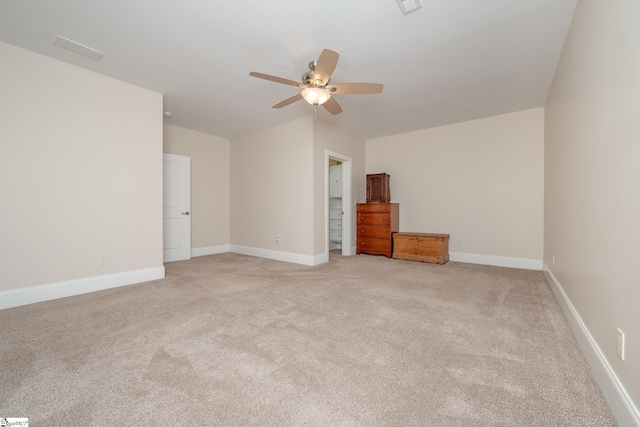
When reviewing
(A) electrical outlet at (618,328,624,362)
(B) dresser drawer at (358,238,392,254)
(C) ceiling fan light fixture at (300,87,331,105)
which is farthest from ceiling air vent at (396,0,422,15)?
(B) dresser drawer at (358,238,392,254)

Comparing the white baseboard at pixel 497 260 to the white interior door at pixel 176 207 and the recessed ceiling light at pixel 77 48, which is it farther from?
the recessed ceiling light at pixel 77 48

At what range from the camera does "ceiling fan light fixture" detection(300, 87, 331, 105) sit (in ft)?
8.12

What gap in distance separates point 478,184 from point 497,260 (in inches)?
53.1

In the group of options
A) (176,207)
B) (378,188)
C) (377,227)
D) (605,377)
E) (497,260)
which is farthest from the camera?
(378,188)

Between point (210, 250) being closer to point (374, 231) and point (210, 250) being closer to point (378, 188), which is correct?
point (374, 231)

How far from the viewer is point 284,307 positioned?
2.41 metres

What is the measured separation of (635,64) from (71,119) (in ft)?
14.6

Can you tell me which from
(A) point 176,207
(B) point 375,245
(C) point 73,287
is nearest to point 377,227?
(B) point 375,245

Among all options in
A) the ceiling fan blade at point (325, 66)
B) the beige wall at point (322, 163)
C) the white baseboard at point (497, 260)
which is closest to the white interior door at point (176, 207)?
the beige wall at point (322, 163)

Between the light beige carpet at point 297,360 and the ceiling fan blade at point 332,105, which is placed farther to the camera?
the ceiling fan blade at point 332,105

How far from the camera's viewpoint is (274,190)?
484 cm

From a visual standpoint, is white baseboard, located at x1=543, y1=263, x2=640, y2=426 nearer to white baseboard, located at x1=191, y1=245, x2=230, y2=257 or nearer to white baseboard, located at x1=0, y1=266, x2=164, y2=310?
white baseboard, located at x1=0, y1=266, x2=164, y2=310

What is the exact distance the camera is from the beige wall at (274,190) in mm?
4355

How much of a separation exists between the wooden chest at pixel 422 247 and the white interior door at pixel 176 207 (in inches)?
161
